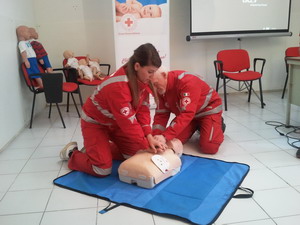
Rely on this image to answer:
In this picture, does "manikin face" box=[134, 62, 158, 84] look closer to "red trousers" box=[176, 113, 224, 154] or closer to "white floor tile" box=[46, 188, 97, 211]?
"white floor tile" box=[46, 188, 97, 211]

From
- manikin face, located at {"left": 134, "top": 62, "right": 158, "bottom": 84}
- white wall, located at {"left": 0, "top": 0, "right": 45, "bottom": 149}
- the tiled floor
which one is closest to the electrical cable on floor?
the tiled floor

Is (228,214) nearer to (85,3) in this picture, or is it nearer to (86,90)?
(86,90)

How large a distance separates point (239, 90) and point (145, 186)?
141 inches

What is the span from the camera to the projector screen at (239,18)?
427cm

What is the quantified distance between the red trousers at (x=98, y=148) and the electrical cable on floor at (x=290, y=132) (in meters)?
1.44

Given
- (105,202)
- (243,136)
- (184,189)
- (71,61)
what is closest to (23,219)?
(105,202)

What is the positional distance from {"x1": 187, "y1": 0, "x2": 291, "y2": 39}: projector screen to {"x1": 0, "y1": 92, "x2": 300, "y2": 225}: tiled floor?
172cm

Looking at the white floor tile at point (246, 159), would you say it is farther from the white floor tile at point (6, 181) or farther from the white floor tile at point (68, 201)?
the white floor tile at point (6, 181)

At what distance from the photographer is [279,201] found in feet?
5.48

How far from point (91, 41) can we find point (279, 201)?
355 centimetres

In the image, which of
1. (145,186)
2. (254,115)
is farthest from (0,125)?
(254,115)

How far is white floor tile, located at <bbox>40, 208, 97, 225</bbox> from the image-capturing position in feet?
5.08

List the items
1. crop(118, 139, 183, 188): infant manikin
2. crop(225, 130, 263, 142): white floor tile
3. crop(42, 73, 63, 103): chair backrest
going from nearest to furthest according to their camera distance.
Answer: crop(118, 139, 183, 188): infant manikin
crop(225, 130, 263, 142): white floor tile
crop(42, 73, 63, 103): chair backrest

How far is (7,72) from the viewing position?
2957 millimetres
